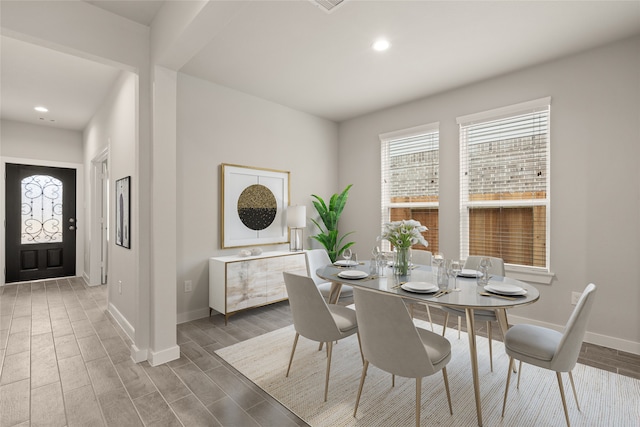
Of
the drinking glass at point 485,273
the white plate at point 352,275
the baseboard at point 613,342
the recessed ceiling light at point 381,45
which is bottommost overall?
the baseboard at point 613,342

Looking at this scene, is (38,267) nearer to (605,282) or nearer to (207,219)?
(207,219)

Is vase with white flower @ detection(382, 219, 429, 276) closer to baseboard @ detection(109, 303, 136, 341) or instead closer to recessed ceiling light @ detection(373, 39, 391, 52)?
recessed ceiling light @ detection(373, 39, 391, 52)

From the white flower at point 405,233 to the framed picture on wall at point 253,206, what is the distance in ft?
7.06

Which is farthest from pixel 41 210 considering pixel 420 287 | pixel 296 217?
pixel 420 287

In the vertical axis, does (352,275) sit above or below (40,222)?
below

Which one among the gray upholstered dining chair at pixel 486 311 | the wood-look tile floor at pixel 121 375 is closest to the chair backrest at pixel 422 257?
the gray upholstered dining chair at pixel 486 311

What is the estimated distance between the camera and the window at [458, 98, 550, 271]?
3.31 metres

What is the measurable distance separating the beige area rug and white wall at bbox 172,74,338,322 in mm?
1188

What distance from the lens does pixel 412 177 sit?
4.41m

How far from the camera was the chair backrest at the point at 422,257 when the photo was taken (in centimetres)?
326

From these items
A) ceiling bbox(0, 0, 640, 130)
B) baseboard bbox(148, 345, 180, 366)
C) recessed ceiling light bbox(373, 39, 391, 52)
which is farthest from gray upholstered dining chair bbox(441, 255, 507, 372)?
baseboard bbox(148, 345, 180, 366)

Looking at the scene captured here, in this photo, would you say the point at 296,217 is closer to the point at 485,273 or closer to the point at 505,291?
the point at 485,273

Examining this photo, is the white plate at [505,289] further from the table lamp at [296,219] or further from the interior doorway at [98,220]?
the interior doorway at [98,220]

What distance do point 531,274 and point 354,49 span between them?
119 inches
